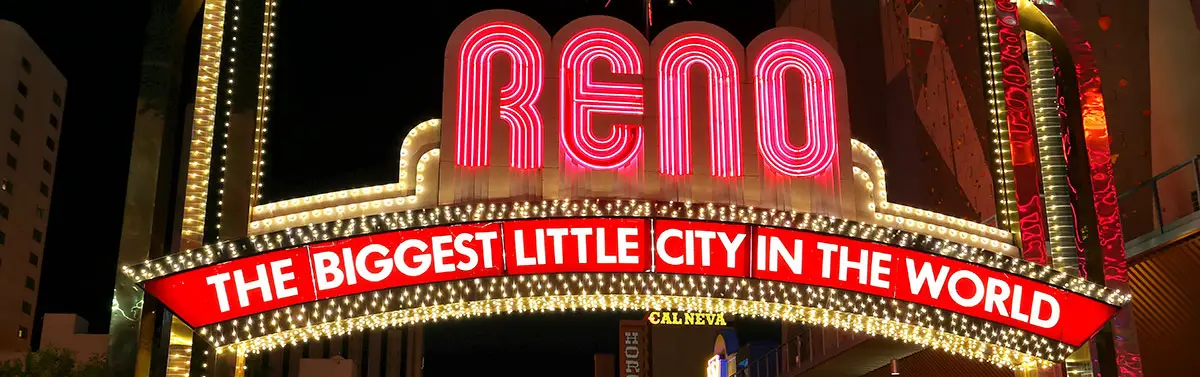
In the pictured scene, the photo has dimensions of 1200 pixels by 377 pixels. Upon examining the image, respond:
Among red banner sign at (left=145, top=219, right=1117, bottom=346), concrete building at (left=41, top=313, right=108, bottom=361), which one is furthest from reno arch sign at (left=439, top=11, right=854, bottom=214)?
concrete building at (left=41, top=313, right=108, bottom=361)

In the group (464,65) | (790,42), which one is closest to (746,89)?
(790,42)

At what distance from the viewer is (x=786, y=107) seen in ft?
36.8

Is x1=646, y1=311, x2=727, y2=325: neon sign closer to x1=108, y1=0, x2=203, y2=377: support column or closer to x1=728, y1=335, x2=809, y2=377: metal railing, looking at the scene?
x1=728, y1=335, x2=809, y2=377: metal railing

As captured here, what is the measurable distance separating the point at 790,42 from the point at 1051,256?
345cm

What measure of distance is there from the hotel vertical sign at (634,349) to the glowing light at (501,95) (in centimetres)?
3903

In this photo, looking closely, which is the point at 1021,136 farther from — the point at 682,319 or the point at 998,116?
the point at 682,319

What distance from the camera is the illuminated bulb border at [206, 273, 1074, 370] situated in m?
9.56

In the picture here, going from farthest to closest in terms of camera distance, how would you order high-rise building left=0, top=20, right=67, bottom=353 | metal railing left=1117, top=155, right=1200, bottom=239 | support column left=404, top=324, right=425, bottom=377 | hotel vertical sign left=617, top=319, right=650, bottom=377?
support column left=404, top=324, right=425, bottom=377, hotel vertical sign left=617, top=319, right=650, bottom=377, high-rise building left=0, top=20, right=67, bottom=353, metal railing left=1117, top=155, right=1200, bottom=239

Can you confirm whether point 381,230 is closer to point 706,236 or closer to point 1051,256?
point 706,236

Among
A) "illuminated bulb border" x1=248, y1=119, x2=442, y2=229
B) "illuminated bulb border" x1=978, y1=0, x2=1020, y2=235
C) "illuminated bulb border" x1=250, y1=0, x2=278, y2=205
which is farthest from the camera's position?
"illuminated bulb border" x1=978, y1=0, x2=1020, y2=235

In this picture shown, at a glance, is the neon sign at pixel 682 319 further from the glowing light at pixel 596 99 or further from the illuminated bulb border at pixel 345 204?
the illuminated bulb border at pixel 345 204

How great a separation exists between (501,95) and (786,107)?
293cm

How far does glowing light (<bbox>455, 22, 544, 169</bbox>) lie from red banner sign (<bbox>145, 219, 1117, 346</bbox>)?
988 mm

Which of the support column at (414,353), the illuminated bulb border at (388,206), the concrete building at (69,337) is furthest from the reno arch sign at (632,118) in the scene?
the support column at (414,353)
